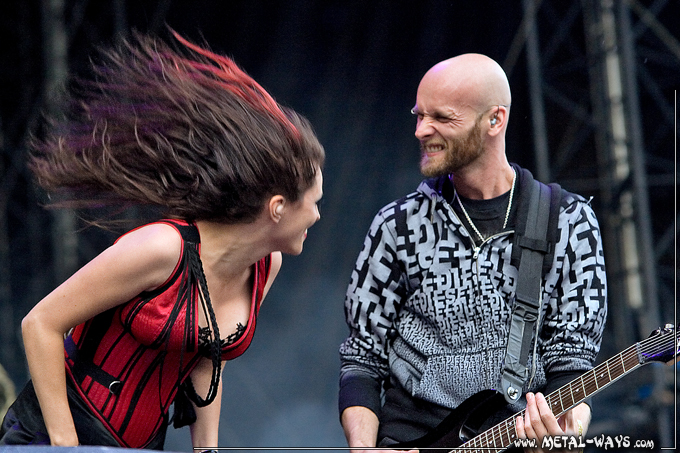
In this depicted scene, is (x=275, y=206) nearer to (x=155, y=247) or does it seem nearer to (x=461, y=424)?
(x=155, y=247)

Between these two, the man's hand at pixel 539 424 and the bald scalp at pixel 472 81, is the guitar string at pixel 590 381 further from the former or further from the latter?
the bald scalp at pixel 472 81

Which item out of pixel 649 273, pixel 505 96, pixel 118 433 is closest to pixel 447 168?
pixel 505 96

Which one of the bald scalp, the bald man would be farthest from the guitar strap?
the bald scalp

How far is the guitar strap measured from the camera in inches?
91.9

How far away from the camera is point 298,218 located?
2.06m

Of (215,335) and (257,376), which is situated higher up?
(215,335)

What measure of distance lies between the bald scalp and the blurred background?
3.04 metres

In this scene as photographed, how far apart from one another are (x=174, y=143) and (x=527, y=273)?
1.19 m

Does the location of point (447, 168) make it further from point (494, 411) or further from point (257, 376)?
point (257, 376)

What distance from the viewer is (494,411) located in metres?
2.36

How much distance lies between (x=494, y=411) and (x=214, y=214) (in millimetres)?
1109

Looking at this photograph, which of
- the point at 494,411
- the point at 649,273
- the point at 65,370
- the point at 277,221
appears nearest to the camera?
the point at 65,370

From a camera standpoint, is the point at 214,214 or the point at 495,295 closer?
the point at 214,214

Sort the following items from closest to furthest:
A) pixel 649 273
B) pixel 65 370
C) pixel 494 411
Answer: pixel 65 370, pixel 494 411, pixel 649 273
